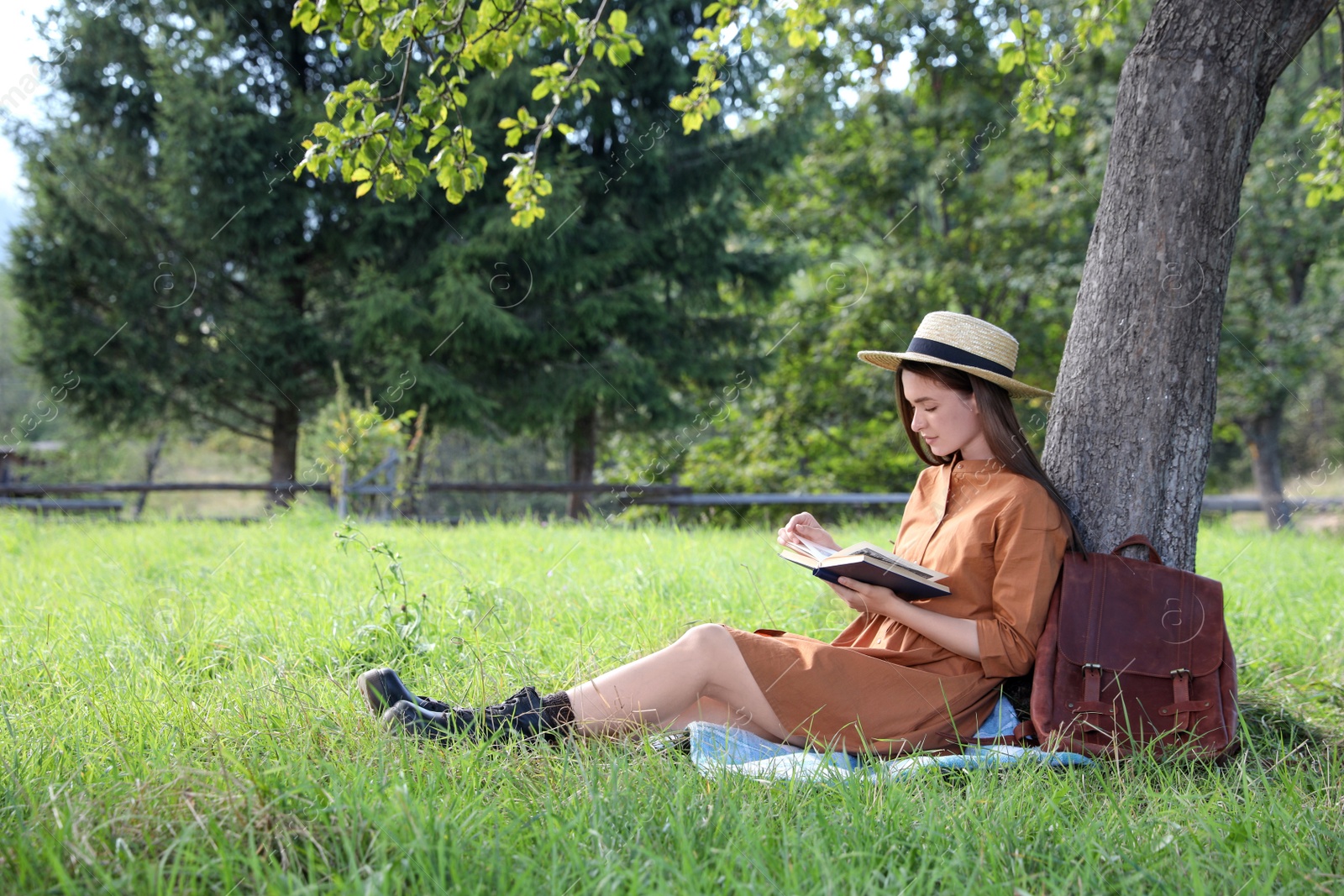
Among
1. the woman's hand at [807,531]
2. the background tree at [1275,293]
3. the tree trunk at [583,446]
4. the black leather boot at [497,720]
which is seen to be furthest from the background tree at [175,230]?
the background tree at [1275,293]

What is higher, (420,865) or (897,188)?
(897,188)

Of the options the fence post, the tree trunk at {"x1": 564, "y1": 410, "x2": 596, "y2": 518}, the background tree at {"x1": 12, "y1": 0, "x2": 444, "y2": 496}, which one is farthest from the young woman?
the tree trunk at {"x1": 564, "y1": 410, "x2": 596, "y2": 518}

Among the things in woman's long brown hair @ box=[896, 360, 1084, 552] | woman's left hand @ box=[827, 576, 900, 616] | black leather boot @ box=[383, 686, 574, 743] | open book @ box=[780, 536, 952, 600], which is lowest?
black leather boot @ box=[383, 686, 574, 743]

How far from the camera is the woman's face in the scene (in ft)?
9.65

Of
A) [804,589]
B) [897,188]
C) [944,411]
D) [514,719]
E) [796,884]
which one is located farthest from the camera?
[897,188]

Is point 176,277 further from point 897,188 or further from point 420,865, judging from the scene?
point 420,865

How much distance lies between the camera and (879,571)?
2500mm

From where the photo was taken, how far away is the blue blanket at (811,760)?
2324 millimetres

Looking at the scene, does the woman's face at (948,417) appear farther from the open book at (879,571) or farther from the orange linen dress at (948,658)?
the open book at (879,571)

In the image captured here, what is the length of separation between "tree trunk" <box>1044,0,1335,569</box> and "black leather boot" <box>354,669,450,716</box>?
2.20 metres

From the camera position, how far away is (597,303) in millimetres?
10672

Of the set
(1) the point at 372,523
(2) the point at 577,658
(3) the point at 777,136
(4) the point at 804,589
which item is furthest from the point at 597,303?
(2) the point at 577,658

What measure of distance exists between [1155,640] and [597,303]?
8606 mm

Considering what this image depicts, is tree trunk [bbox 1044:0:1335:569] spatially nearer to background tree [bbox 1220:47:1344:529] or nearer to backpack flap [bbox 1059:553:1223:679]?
backpack flap [bbox 1059:553:1223:679]
